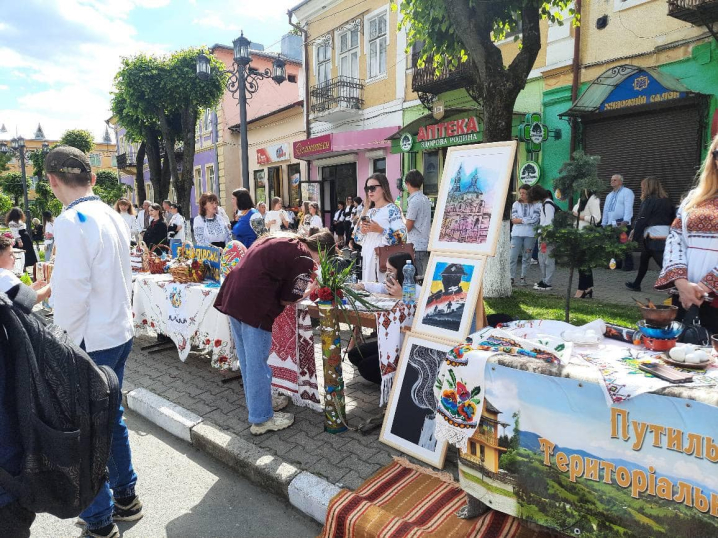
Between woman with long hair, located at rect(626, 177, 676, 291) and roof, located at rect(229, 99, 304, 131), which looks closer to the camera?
woman with long hair, located at rect(626, 177, 676, 291)

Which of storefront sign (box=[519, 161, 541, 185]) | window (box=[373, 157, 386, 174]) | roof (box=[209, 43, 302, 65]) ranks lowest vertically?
storefront sign (box=[519, 161, 541, 185])

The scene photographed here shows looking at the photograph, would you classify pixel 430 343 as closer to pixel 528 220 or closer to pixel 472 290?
pixel 472 290

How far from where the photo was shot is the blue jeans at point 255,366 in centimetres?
345

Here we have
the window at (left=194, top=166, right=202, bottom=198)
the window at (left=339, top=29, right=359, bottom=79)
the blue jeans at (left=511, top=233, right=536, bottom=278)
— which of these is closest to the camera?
the blue jeans at (left=511, top=233, right=536, bottom=278)

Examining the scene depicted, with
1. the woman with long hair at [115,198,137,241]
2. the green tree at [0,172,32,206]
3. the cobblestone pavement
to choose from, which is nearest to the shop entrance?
the woman with long hair at [115,198,137,241]

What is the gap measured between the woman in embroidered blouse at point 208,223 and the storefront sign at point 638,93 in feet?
26.6

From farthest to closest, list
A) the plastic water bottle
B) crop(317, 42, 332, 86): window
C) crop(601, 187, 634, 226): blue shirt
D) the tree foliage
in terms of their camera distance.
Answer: crop(317, 42, 332, 86): window, the tree foliage, crop(601, 187, 634, 226): blue shirt, the plastic water bottle

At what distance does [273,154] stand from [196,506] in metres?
19.5

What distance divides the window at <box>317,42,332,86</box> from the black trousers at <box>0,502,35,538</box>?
18.0 metres

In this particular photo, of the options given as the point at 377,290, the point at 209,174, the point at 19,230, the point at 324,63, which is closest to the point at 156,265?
the point at 377,290

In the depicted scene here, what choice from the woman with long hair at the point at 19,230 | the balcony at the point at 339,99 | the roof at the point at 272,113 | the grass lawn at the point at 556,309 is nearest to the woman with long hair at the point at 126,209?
the woman with long hair at the point at 19,230

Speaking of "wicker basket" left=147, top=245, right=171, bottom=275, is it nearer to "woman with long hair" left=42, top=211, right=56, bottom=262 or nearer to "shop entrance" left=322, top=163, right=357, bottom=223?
"woman with long hair" left=42, top=211, right=56, bottom=262

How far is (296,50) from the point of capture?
26719 mm

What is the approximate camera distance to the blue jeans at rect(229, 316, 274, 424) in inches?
136
